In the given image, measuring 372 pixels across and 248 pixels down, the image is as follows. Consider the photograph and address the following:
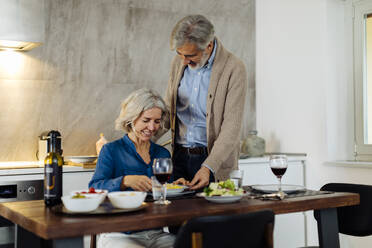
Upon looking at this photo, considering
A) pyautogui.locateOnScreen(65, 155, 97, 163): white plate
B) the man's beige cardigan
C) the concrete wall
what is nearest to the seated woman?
the man's beige cardigan

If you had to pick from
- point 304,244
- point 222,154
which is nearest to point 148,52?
point 222,154

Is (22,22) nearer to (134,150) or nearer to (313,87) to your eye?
(134,150)

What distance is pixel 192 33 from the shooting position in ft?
7.77

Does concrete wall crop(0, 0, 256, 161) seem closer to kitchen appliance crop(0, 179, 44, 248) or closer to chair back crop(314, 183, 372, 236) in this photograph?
kitchen appliance crop(0, 179, 44, 248)

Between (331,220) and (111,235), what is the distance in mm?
950

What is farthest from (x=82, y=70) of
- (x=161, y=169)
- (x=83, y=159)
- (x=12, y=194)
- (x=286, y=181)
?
(x=161, y=169)

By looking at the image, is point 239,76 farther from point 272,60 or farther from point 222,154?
point 272,60

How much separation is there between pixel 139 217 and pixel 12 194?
1.55m

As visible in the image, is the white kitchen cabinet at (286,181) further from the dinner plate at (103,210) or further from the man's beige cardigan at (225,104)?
the dinner plate at (103,210)

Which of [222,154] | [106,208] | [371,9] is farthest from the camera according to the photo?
[371,9]

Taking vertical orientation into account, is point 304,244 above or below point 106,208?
below

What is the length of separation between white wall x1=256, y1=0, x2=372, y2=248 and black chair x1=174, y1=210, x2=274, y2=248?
2134mm

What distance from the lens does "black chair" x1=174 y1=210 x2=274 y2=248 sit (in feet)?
4.53

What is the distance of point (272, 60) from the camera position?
4277 mm
